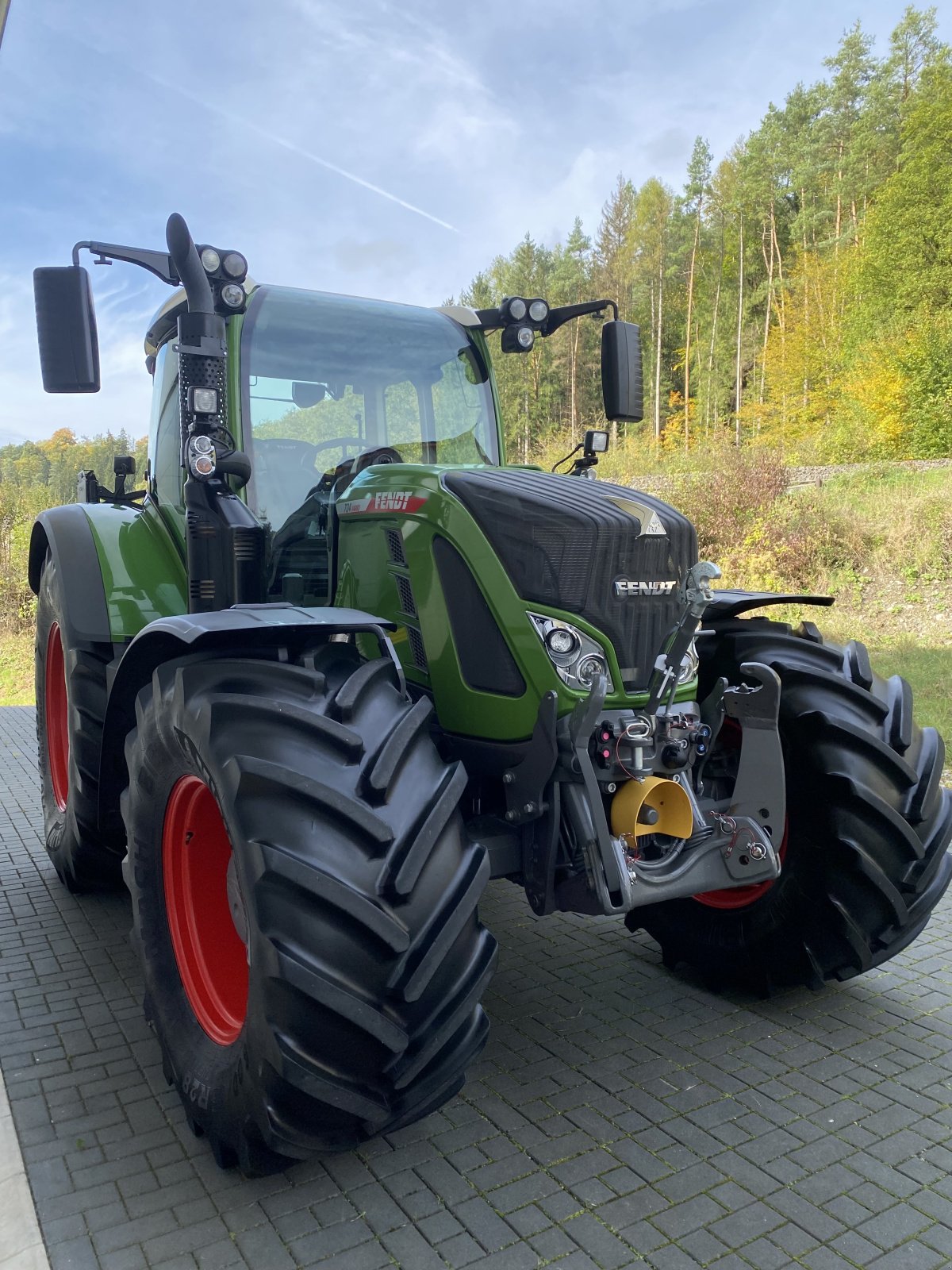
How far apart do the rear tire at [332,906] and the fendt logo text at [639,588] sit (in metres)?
0.66

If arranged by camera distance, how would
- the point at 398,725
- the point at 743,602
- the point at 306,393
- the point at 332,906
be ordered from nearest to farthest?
the point at 332,906 → the point at 398,725 → the point at 743,602 → the point at 306,393

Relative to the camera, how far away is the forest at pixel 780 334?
574 inches

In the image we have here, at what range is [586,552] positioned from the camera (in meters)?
2.65

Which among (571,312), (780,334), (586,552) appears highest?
(780,334)

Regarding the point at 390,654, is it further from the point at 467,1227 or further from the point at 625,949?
the point at 625,949

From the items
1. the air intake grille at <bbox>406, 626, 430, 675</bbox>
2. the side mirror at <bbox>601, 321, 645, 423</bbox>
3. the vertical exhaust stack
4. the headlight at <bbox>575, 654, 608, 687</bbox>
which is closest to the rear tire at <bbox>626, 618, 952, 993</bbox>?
the headlight at <bbox>575, 654, 608, 687</bbox>

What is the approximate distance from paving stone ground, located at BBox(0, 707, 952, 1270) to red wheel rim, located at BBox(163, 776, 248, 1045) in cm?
33

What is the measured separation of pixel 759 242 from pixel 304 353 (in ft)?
150

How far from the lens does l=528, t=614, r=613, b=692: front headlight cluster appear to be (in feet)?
8.60

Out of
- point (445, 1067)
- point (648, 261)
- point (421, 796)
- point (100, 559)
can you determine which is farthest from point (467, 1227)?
point (648, 261)

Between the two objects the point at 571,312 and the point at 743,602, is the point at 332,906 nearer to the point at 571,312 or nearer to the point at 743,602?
the point at 743,602

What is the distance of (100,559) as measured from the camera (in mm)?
3869

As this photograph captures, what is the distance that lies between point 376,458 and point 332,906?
73.4 inches

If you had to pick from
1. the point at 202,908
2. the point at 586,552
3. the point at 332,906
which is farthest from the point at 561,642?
the point at 202,908
